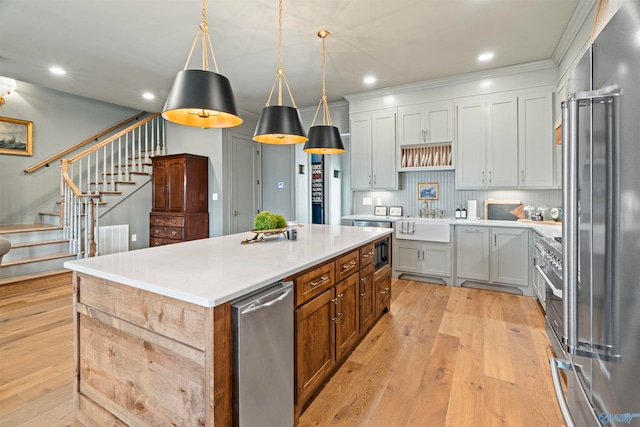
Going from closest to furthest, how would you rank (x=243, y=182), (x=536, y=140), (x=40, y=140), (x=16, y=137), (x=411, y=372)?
(x=411, y=372) < (x=536, y=140) < (x=16, y=137) < (x=40, y=140) < (x=243, y=182)

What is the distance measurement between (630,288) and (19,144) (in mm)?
7229

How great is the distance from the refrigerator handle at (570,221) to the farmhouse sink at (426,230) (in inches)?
134

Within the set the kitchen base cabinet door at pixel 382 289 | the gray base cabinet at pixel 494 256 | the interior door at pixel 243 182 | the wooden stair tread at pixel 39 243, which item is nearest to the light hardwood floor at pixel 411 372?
the kitchen base cabinet door at pixel 382 289

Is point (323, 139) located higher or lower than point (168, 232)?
higher

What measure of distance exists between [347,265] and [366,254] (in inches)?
16.4

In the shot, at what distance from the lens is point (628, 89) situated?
74 cm

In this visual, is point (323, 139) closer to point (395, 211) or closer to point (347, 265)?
point (347, 265)

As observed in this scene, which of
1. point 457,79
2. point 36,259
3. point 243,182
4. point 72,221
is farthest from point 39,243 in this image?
point 457,79

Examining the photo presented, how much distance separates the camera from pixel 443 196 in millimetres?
4785

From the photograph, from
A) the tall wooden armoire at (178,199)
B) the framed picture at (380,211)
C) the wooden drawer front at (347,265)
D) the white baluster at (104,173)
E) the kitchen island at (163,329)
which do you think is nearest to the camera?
the kitchen island at (163,329)

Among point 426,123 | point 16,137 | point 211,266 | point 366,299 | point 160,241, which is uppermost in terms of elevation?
point 426,123

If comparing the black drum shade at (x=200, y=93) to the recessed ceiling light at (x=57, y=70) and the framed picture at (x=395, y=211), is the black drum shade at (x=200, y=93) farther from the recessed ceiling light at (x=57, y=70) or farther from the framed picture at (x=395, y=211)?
the recessed ceiling light at (x=57, y=70)

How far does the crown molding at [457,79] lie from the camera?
396 centimetres

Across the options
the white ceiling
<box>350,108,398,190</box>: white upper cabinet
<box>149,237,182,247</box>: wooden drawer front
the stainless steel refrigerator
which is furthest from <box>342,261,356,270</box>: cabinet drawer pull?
<box>149,237,182,247</box>: wooden drawer front
